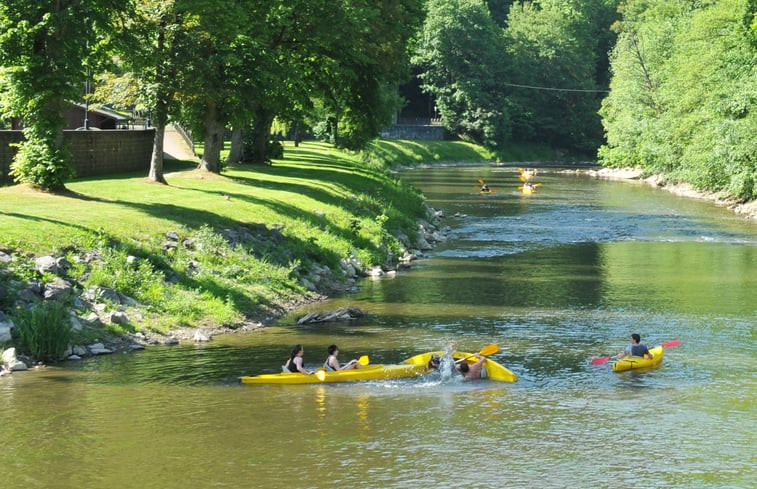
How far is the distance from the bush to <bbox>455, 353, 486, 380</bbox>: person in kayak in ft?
31.8

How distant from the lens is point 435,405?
2222cm

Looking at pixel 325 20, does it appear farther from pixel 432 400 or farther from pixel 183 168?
pixel 432 400

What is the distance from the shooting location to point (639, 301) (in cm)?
3466

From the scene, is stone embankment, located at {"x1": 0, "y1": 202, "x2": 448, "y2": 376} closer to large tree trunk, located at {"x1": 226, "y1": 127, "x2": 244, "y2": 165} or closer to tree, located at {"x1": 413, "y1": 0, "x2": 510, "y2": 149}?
large tree trunk, located at {"x1": 226, "y1": 127, "x2": 244, "y2": 165}

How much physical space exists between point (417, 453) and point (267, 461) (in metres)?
2.72

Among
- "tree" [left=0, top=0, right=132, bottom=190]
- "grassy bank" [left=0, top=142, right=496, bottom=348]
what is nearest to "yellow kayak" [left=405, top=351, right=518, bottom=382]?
"grassy bank" [left=0, top=142, right=496, bottom=348]

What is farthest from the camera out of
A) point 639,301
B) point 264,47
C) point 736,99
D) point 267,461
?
point 736,99

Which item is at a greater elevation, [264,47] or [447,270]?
[264,47]

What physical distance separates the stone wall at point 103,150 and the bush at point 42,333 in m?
19.3

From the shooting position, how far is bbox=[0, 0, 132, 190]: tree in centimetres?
3488

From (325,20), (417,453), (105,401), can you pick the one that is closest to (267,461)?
(417,453)

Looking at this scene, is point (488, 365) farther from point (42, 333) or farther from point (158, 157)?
point (158, 157)

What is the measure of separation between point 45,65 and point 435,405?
68.2 ft

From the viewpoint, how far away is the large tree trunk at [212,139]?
2119 inches
